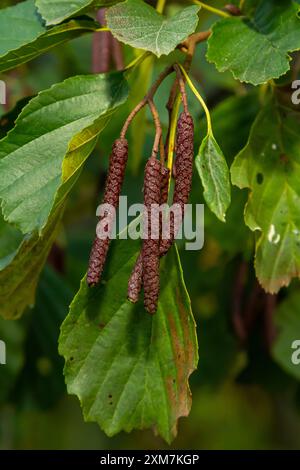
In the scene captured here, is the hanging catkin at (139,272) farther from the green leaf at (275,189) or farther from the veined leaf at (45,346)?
the veined leaf at (45,346)

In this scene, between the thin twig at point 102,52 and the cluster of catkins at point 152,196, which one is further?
the thin twig at point 102,52

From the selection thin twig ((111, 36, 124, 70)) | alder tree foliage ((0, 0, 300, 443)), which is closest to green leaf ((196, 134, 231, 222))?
alder tree foliage ((0, 0, 300, 443))

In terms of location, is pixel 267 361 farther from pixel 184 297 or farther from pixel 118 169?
pixel 118 169

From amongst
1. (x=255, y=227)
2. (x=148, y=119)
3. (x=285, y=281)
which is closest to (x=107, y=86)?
(x=255, y=227)

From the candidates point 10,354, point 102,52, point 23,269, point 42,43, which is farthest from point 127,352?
point 10,354

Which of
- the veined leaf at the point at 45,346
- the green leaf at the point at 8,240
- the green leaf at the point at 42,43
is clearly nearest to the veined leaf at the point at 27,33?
the green leaf at the point at 42,43
